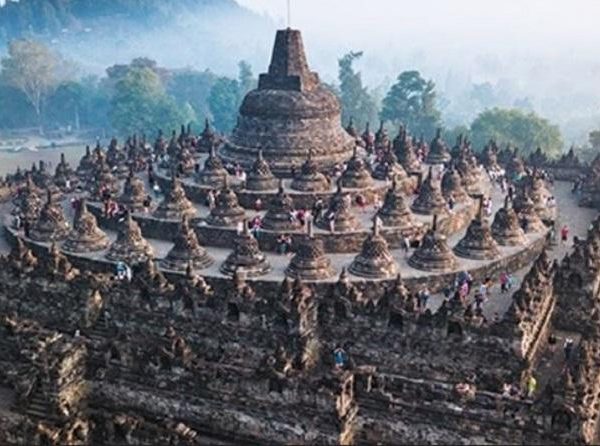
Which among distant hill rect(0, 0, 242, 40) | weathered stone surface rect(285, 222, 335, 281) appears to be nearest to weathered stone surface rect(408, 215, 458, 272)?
weathered stone surface rect(285, 222, 335, 281)

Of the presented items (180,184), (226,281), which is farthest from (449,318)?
(180,184)

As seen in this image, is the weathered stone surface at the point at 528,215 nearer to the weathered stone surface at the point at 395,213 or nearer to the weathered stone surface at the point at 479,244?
the weathered stone surface at the point at 479,244

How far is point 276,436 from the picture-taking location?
64.2ft

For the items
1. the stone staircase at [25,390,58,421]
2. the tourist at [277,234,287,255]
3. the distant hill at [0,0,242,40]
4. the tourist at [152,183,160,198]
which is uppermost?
the distant hill at [0,0,242,40]

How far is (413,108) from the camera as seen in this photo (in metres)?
76.5

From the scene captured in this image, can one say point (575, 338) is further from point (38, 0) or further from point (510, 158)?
point (38, 0)

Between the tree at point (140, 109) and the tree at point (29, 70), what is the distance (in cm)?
1331

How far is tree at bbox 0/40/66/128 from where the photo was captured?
8731 cm

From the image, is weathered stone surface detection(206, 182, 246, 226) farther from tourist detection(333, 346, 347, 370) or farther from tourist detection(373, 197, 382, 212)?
tourist detection(333, 346, 347, 370)

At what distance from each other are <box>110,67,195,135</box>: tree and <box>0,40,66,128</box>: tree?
1331cm

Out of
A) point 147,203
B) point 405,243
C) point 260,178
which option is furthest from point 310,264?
point 147,203

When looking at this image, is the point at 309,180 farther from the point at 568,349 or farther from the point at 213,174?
the point at 568,349

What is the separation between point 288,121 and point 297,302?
15704mm

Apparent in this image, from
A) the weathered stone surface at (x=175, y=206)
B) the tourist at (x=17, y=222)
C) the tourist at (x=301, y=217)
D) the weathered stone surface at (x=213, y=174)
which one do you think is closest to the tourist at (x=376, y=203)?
the tourist at (x=301, y=217)
